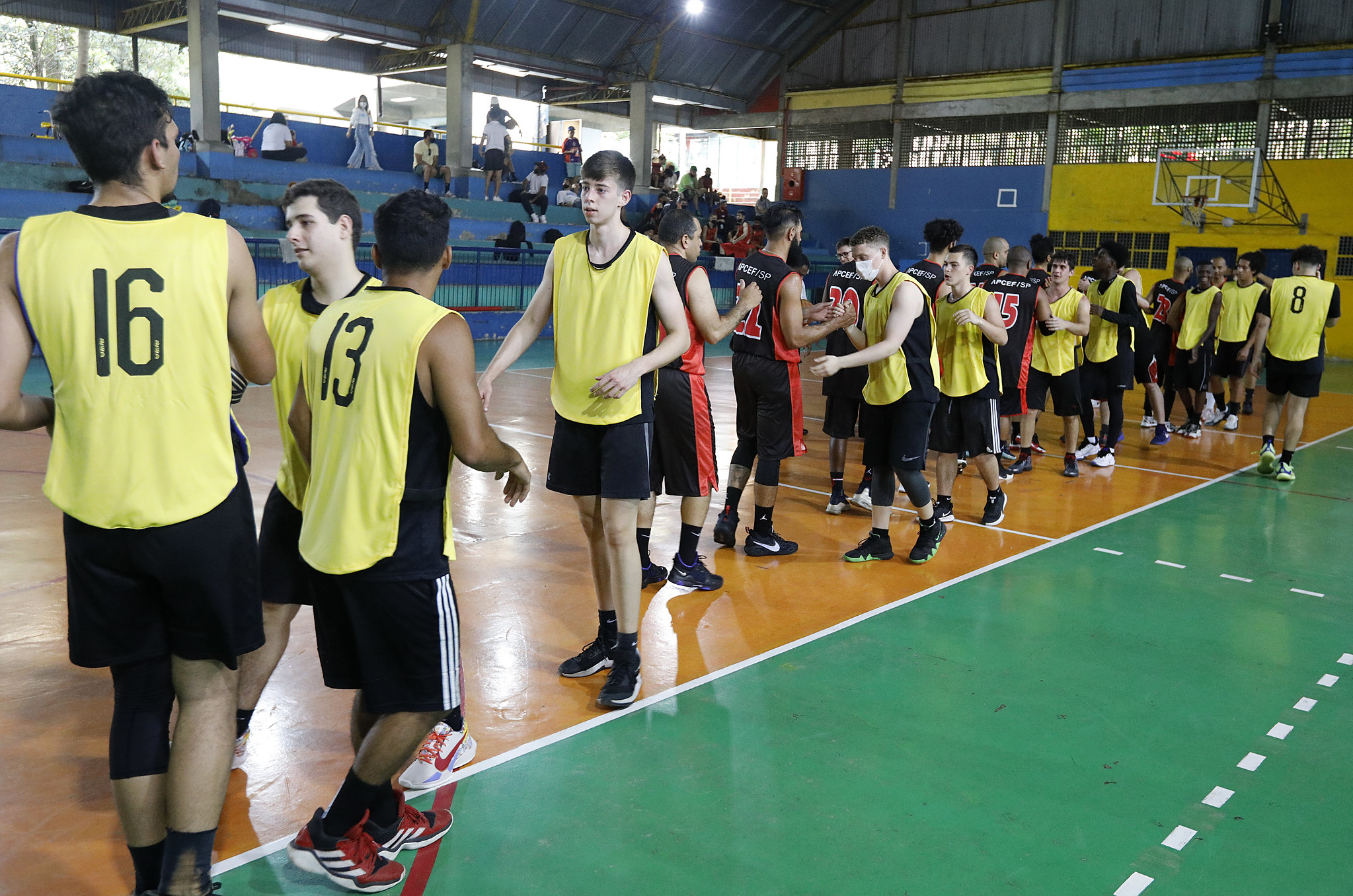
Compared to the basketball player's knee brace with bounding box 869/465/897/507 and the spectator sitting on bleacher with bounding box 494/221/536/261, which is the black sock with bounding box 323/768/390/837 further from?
the spectator sitting on bleacher with bounding box 494/221/536/261

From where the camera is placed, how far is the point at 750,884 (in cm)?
284

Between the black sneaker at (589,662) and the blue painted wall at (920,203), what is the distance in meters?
23.2

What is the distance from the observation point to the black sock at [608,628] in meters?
4.31

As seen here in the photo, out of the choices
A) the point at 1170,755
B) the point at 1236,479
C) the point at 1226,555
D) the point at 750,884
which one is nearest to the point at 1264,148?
the point at 1236,479

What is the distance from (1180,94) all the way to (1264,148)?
2234 mm

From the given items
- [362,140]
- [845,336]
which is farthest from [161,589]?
[362,140]

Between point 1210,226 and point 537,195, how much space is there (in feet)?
50.7

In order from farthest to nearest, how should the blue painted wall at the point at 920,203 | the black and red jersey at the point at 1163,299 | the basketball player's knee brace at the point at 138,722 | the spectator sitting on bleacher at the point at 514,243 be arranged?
the blue painted wall at the point at 920,203, the spectator sitting on bleacher at the point at 514,243, the black and red jersey at the point at 1163,299, the basketball player's knee brace at the point at 138,722

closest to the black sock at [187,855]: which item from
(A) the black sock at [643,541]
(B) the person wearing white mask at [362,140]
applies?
(A) the black sock at [643,541]

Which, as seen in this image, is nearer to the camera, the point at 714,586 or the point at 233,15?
the point at 714,586

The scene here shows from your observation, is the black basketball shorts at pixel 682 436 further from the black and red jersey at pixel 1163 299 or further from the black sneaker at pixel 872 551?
the black and red jersey at pixel 1163 299

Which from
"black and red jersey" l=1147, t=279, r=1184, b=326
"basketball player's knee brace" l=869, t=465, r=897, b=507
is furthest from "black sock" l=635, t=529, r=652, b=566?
"black and red jersey" l=1147, t=279, r=1184, b=326

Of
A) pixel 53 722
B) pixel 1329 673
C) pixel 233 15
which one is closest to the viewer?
pixel 53 722

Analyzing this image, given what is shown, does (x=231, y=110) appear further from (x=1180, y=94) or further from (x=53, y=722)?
(x=53, y=722)
